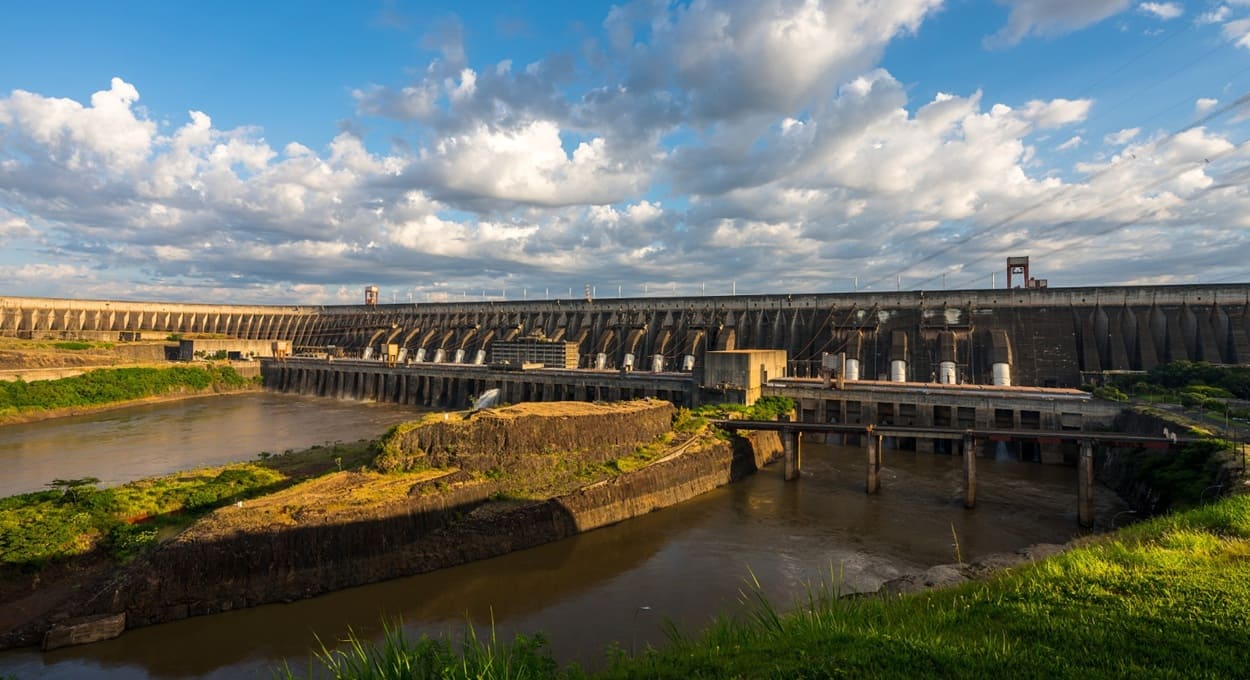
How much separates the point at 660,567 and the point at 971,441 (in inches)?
627

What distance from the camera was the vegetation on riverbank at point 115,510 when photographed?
1803cm

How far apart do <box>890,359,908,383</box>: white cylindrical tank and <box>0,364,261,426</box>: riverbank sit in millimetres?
71234

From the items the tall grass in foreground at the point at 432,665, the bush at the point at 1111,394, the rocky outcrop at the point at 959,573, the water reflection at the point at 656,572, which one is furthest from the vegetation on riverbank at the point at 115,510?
the bush at the point at 1111,394

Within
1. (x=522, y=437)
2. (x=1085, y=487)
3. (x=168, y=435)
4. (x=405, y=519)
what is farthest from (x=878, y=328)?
(x=168, y=435)

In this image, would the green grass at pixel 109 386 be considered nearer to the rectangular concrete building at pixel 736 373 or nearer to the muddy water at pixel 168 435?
the muddy water at pixel 168 435

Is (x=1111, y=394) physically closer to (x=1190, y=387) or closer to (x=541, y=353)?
(x=1190, y=387)

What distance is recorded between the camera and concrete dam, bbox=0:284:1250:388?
4544 centimetres

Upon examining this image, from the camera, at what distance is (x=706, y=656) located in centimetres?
827

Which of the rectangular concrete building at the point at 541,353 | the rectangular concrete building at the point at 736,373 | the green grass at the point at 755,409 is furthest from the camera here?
the rectangular concrete building at the point at 541,353

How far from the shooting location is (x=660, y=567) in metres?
20.5

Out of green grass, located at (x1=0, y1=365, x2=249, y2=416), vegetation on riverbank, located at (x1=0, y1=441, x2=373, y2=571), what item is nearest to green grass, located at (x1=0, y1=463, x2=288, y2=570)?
vegetation on riverbank, located at (x1=0, y1=441, x2=373, y2=571)

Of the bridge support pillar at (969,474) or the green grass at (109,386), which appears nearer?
the bridge support pillar at (969,474)

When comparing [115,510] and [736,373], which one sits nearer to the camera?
[115,510]

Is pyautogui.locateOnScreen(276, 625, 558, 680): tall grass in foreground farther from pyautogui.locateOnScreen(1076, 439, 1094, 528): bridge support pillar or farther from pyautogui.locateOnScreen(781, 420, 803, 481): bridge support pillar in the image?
pyautogui.locateOnScreen(1076, 439, 1094, 528): bridge support pillar
